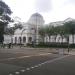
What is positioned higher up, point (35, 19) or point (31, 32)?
point (35, 19)

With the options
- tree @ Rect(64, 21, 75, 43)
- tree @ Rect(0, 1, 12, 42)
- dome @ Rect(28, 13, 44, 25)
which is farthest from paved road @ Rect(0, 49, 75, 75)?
dome @ Rect(28, 13, 44, 25)

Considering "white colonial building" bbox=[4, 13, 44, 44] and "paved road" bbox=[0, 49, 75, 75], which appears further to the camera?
"white colonial building" bbox=[4, 13, 44, 44]

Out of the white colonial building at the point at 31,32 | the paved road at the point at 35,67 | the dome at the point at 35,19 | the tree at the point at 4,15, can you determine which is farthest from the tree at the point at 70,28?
the paved road at the point at 35,67

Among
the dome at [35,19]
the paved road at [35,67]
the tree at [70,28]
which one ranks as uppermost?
the dome at [35,19]

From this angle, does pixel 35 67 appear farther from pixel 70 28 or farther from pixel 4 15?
pixel 70 28

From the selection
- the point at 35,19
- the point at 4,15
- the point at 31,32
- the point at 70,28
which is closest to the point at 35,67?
the point at 4,15

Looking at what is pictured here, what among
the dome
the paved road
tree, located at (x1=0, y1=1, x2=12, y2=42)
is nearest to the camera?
the paved road

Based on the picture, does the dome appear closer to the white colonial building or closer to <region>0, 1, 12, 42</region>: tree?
the white colonial building

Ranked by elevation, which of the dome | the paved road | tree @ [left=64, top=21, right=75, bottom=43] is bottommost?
the paved road

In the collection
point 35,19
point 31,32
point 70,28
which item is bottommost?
point 70,28

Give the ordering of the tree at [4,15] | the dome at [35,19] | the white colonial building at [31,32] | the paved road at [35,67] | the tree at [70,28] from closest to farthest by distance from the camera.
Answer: the paved road at [35,67] → the tree at [4,15] → the tree at [70,28] → the white colonial building at [31,32] → the dome at [35,19]

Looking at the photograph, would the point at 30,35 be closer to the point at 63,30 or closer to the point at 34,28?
the point at 34,28

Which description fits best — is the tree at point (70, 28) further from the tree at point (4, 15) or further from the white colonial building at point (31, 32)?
the white colonial building at point (31, 32)

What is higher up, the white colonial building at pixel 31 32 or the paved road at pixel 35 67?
the white colonial building at pixel 31 32
